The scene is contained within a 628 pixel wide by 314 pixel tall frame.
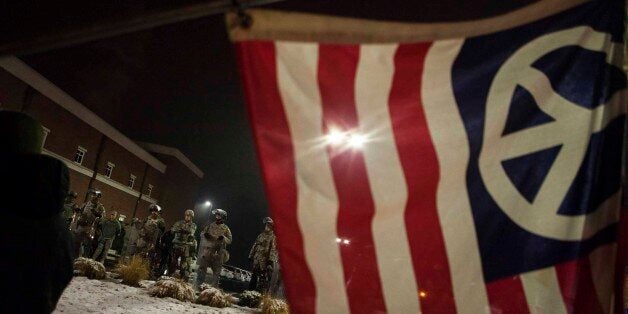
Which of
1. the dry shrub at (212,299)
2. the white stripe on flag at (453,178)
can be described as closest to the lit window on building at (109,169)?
the dry shrub at (212,299)

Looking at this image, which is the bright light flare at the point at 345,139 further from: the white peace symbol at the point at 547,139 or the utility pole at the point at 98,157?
the utility pole at the point at 98,157

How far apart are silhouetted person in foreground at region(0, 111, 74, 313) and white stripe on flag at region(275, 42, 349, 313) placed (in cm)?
116

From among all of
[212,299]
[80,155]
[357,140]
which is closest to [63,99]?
[80,155]

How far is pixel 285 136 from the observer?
1.80 m

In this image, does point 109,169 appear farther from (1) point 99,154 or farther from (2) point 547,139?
(2) point 547,139

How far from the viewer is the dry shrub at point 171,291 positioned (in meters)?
11.0

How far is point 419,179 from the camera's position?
1886mm

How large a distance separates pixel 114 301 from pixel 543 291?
9581 millimetres

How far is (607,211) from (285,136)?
1.52 meters

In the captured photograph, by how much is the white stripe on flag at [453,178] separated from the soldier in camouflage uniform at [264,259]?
43.4 ft

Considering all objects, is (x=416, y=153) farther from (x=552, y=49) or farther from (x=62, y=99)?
(x=62, y=99)

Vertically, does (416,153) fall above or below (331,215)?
above

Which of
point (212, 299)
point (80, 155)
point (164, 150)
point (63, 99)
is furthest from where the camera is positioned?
point (164, 150)

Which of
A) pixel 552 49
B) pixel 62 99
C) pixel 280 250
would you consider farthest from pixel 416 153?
pixel 62 99
